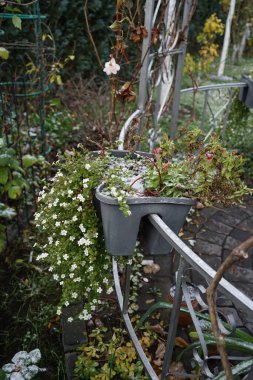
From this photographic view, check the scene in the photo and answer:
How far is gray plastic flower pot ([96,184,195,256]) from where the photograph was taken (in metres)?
1.29

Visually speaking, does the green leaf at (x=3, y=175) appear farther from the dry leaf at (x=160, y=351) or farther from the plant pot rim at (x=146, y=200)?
the dry leaf at (x=160, y=351)

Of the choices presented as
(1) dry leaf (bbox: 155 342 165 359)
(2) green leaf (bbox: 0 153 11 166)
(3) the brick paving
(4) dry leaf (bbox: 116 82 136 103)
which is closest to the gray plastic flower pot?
(1) dry leaf (bbox: 155 342 165 359)

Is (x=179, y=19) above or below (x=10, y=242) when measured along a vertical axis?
above

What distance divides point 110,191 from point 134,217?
0.13m

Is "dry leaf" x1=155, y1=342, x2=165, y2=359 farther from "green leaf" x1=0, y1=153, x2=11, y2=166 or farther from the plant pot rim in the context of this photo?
"green leaf" x1=0, y1=153, x2=11, y2=166

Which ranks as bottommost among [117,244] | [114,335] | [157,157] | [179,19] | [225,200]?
[114,335]

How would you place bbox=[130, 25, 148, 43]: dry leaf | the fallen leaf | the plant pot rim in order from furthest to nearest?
1. bbox=[130, 25, 148, 43]: dry leaf
2. the fallen leaf
3. the plant pot rim

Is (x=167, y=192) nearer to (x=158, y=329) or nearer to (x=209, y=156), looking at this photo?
(x=209, y=156)

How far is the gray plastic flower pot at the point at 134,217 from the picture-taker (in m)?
1.29

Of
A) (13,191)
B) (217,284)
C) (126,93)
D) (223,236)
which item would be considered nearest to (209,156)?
(217,284)

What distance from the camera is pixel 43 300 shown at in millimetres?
2475

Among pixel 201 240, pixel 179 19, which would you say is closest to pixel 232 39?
pixel 179 19

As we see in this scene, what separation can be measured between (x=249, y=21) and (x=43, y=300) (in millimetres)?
11869

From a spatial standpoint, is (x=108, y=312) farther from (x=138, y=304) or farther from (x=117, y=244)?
(x=117, y=244)
